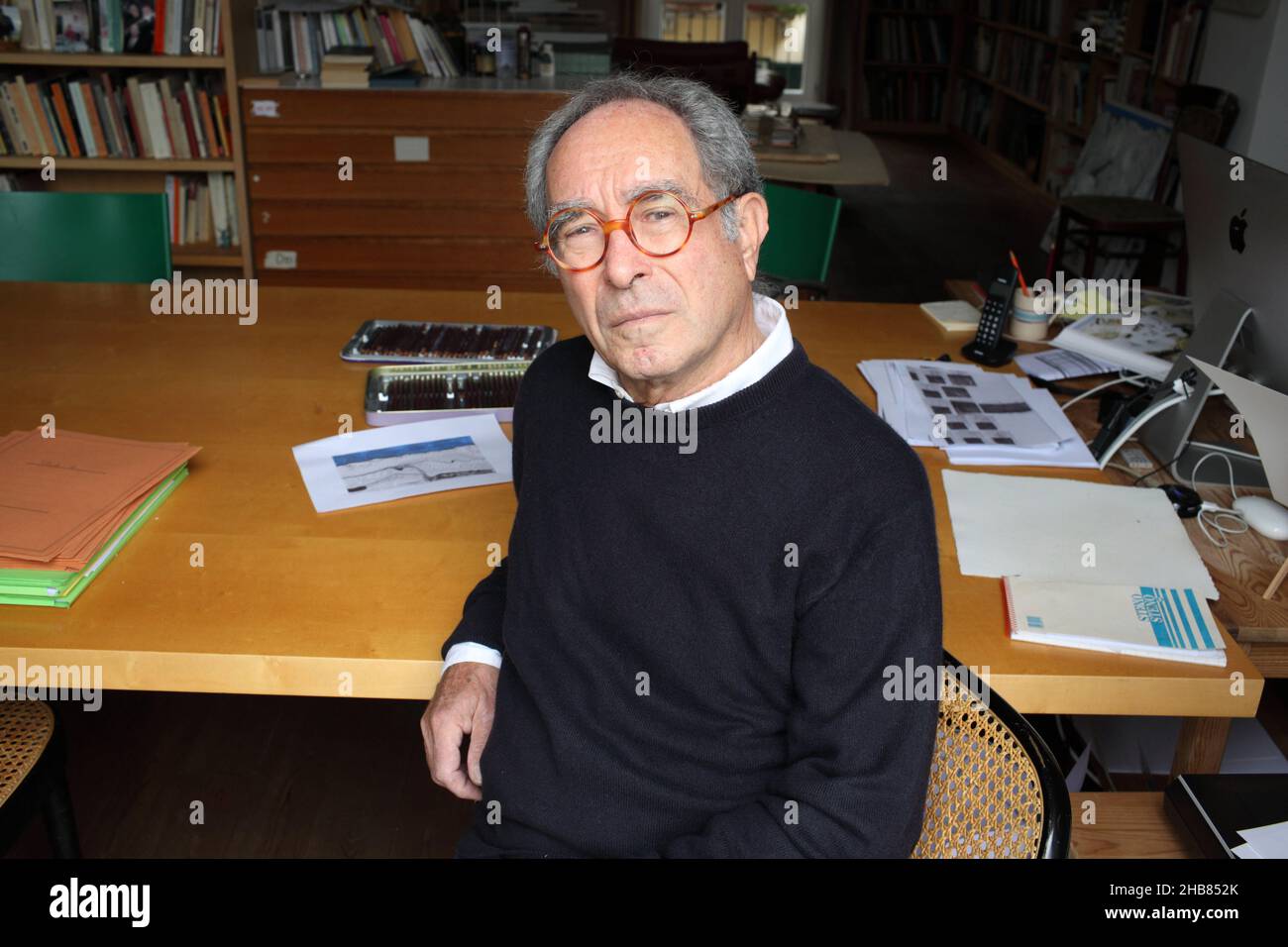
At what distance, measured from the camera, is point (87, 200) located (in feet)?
8.66

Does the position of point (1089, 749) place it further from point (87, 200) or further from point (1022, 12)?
point (1022, 12)

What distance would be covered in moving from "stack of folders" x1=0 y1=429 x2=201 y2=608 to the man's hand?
0.48 meters

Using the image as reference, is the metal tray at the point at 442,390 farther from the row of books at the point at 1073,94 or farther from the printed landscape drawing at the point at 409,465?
the row of books at the point at 1073,94

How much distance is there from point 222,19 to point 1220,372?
3.57m

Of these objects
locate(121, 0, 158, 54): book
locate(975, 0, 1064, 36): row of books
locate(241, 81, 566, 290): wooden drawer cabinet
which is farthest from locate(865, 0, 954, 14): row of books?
locate(121, 0, 158, 54): book

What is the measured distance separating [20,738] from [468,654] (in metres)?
0.69

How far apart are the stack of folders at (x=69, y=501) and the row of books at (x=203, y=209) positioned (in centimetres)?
274

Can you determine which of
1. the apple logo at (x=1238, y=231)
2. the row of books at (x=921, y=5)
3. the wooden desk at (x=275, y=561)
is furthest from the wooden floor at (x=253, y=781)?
the row of books at (x=921, y=5)

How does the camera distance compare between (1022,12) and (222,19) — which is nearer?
(222,19)

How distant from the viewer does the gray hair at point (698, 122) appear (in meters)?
1.19

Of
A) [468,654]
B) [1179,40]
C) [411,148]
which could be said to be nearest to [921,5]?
[1179,40]

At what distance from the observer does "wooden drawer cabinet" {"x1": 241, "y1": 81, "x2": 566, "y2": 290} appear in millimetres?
4047
